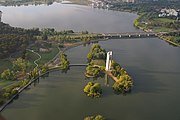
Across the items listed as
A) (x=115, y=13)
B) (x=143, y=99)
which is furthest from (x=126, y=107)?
(x=115, y=13)

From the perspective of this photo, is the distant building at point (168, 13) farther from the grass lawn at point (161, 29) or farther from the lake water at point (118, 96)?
the lake water at point (118, 96)

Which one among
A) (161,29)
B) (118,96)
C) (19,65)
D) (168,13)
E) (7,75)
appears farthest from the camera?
(168,13)

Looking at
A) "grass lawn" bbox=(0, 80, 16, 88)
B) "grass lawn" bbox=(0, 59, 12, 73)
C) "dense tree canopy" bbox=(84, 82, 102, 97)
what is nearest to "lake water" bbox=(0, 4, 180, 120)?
"dense tree canopy" bbox=(84, 82, 102, 97)

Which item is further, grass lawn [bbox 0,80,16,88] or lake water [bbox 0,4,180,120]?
grass lawn [bbox 0,80,16,88]

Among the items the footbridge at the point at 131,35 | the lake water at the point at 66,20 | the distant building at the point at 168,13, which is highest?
the distant building at the point at 168,13

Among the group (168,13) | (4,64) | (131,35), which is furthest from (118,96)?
(168,13)

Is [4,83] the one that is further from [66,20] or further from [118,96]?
[66,20]

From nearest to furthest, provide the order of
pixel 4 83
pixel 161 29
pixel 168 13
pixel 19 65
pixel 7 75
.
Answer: pixel 4 83, pixel 7 75, pixel 19 65, pixel 161 29, pixel 168 13

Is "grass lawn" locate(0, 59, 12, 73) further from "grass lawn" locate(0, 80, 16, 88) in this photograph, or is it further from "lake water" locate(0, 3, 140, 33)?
"lake water" locate(0, 3, 140, 33)

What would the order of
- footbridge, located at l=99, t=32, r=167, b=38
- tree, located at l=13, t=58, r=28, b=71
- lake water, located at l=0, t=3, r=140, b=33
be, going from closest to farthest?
tree, located at l=13, t=58, r=28, b=71 → footbridge, located at l=99, t=32, r=167, b=38 → lake water, located at l=0, t=3, r=140, b=33

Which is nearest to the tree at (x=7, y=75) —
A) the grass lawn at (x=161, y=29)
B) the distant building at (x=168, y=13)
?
the grass lawn at (x=161, y=29)

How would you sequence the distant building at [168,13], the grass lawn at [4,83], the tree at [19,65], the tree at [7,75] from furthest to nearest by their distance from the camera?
the distant building at [168,13]
the tree at [19,65]
the tree at [7,75]
the grass lawn at [4,83]

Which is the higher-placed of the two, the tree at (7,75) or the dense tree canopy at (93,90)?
the tree at (7,75)
